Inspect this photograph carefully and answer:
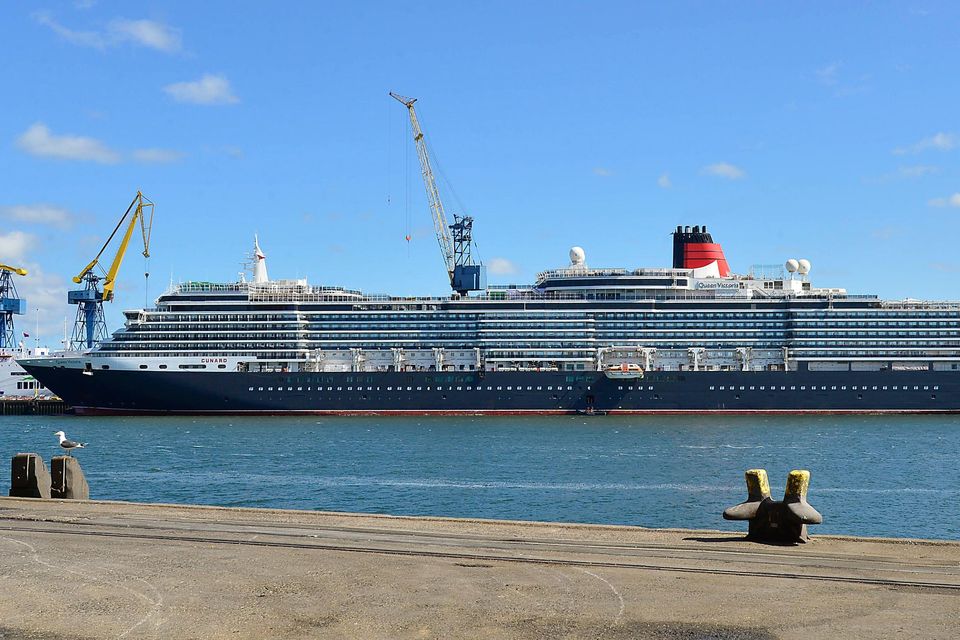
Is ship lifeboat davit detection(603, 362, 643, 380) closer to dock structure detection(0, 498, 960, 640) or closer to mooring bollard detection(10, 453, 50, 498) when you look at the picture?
mooring bollard detection(10, 453, 50, 498)

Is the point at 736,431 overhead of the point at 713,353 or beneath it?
beneath

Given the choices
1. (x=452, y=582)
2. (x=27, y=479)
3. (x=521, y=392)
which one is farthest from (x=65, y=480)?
(x=521, y=392)

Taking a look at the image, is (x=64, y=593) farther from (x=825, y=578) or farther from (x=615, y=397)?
(x=615, y=397)

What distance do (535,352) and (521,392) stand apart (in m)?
4.58

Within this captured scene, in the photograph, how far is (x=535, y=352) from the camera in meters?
83.3

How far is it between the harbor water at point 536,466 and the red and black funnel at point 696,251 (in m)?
22.0

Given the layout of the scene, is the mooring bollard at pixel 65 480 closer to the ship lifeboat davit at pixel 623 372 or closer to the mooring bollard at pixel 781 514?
the mooring bollard at pixel 781 514

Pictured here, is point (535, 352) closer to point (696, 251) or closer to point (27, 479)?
point (696, 251)

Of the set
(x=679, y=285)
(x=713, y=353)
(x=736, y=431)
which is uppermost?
(x=679, y=285)

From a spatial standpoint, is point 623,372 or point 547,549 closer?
point 547,549

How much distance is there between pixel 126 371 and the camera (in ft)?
265

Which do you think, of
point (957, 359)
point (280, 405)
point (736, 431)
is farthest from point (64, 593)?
point (957, 359)

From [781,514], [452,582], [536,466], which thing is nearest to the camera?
[452,582]

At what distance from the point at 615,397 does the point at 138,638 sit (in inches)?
2764
